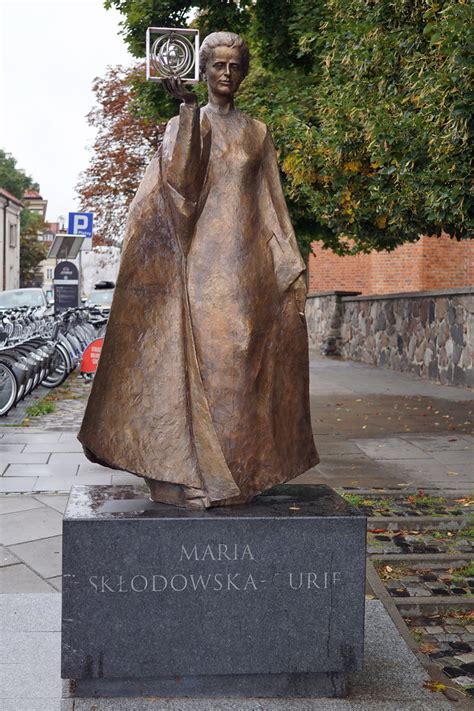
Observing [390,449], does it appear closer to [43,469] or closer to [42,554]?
[43,469]

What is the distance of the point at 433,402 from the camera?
13070 millimetres

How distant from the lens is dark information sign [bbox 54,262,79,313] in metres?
19.3

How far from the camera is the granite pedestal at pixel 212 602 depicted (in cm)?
344

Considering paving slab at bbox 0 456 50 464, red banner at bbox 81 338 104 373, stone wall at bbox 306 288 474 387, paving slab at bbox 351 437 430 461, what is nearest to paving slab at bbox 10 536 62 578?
paving slab at bbox 0 456 50 464

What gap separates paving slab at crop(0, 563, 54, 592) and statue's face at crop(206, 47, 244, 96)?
269cm

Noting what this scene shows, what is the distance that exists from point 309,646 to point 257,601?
0.88ft

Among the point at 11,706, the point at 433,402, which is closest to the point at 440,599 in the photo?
the point at 11,706

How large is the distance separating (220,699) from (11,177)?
66177mm

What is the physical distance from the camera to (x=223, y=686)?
353cm

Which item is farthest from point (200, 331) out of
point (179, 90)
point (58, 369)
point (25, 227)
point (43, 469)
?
point (25, 227)

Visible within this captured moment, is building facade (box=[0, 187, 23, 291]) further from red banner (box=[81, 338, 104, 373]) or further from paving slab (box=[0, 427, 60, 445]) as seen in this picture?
paving slab (box=[0, 427, 60, 445])

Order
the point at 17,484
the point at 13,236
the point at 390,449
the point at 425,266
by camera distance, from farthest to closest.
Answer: the point at 13,236 < the point at 425,266 < the point at 390,449 < the point at 17,484

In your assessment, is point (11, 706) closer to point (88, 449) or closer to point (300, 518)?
point (88, 449)

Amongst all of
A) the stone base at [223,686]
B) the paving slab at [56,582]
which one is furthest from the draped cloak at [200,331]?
the paving slab at [56,582]
